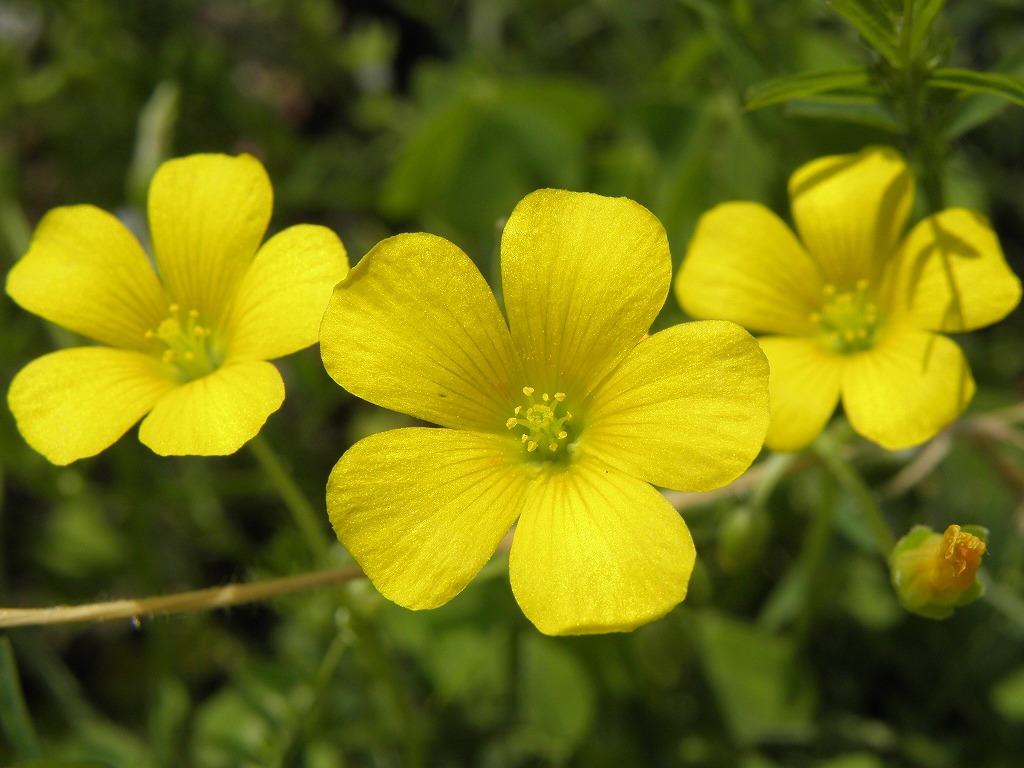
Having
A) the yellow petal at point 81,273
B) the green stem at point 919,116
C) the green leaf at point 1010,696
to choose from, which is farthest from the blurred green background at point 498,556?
the yellow petal at point 81,273

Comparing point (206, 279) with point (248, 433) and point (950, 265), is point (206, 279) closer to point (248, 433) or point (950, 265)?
point (248, 433)

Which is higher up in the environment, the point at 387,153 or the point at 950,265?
the point at 950,265

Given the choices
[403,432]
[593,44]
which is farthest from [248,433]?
[593,44]

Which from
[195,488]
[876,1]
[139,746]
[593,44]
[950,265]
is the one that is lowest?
[139,746]

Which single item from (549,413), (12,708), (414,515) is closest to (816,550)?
(549,413)

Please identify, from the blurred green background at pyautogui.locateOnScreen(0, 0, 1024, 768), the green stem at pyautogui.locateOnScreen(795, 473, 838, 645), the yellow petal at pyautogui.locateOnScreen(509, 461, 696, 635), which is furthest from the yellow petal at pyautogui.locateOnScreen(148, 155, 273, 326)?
the green stem at pyautogui.locateOnScreen(795, 473, 838, 645)

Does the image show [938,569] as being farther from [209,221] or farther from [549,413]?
[209,221]

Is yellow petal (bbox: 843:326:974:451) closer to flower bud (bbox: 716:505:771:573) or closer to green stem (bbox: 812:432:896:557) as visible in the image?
green stem (bbox: 812:432:896:557)
